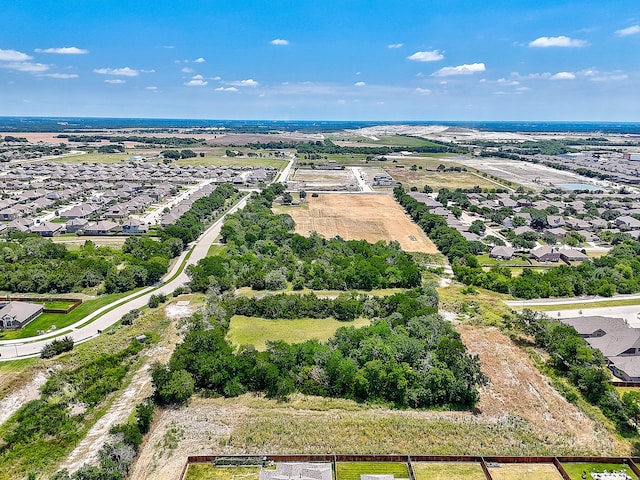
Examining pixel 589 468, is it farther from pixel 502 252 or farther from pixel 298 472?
pixel 502 252

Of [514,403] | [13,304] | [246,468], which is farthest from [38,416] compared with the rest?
[514,403]

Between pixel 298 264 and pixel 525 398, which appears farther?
pixel 298 264

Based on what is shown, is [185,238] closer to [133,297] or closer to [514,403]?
[133,297]

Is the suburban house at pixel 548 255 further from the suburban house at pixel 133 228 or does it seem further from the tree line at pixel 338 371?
the suburban house at pixel 133 228

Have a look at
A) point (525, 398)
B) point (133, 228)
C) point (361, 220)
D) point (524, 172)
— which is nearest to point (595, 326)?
point (525, 398)

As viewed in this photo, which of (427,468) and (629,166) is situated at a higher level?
(629,166)

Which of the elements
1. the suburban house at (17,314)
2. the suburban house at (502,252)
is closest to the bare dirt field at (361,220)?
the suburban house at (502,252)

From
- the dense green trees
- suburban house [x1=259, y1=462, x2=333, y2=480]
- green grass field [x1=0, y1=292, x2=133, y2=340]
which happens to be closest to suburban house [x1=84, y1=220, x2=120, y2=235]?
the dense green trees
